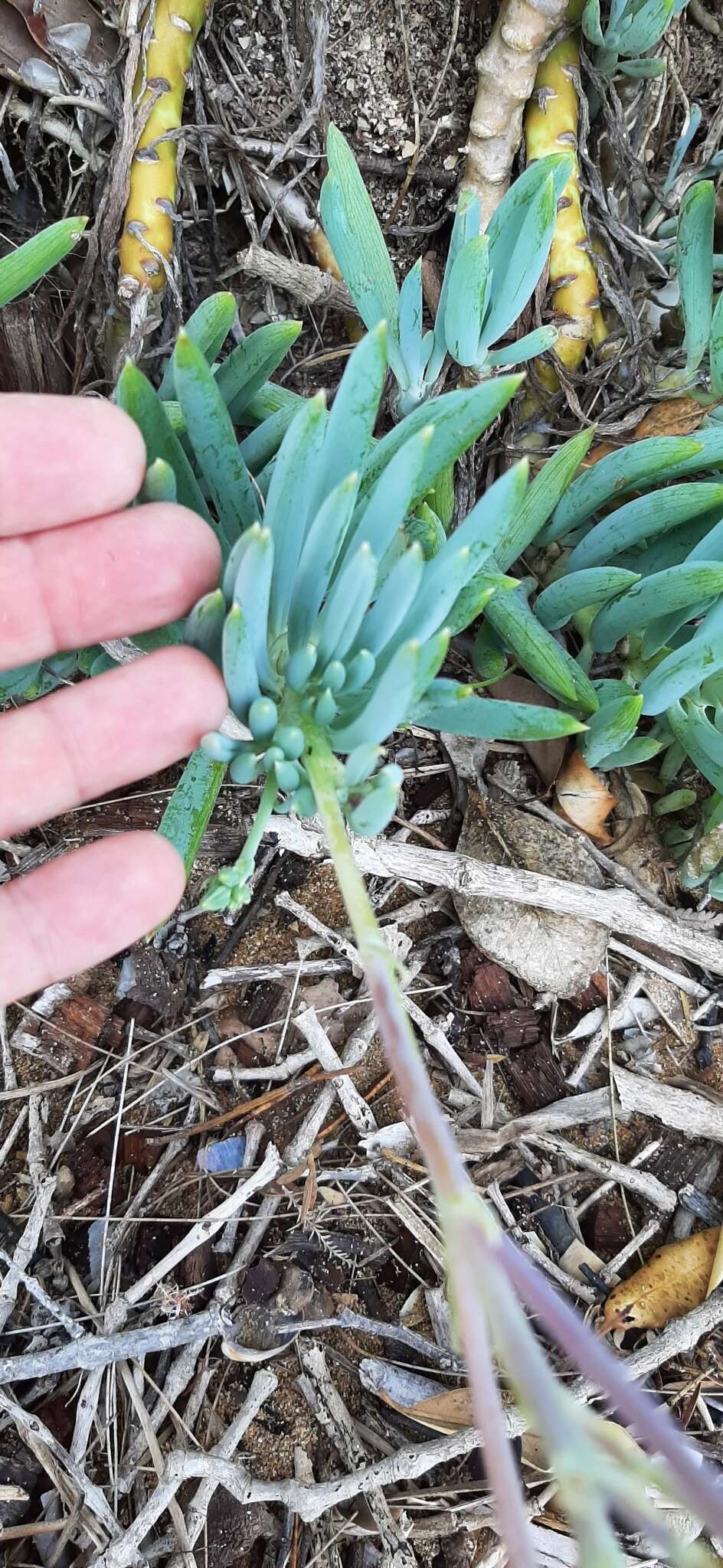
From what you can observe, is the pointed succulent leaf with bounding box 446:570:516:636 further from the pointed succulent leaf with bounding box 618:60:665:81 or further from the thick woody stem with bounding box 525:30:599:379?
the pointed succulent leaf with bounding box 618:60:665:81

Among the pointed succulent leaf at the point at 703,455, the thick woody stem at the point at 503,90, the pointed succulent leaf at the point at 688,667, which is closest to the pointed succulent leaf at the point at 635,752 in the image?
the pointed succulent leaf at the point at 688,667

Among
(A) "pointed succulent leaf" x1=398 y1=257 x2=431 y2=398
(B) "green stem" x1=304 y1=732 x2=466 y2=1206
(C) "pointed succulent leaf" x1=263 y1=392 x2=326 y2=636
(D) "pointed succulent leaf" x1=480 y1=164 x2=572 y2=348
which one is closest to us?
(B) "green stem" x1=304 y1=732 x2=466 y2=1206

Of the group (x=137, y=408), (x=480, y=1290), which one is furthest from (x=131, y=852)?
(x=480, y=1290)

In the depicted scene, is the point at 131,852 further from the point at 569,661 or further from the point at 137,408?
the point at 569,661

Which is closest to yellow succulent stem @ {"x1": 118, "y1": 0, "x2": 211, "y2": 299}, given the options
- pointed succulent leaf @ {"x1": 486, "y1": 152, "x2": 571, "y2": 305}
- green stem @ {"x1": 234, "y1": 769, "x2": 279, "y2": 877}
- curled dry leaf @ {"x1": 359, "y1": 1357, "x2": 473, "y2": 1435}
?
pointed succulent leaf @ {"x1": 486, "y1": 152, "x2": 571, "y2": 305}

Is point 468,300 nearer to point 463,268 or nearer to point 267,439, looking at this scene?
point 463,268

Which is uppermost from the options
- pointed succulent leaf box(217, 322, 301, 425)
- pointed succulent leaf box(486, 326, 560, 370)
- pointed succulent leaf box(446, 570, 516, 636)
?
pointed succulent leaf box(217, 322, 301, 425)

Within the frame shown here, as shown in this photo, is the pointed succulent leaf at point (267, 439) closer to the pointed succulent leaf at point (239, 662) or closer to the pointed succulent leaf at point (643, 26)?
the pointed succulent leaf at point (239, 662)
